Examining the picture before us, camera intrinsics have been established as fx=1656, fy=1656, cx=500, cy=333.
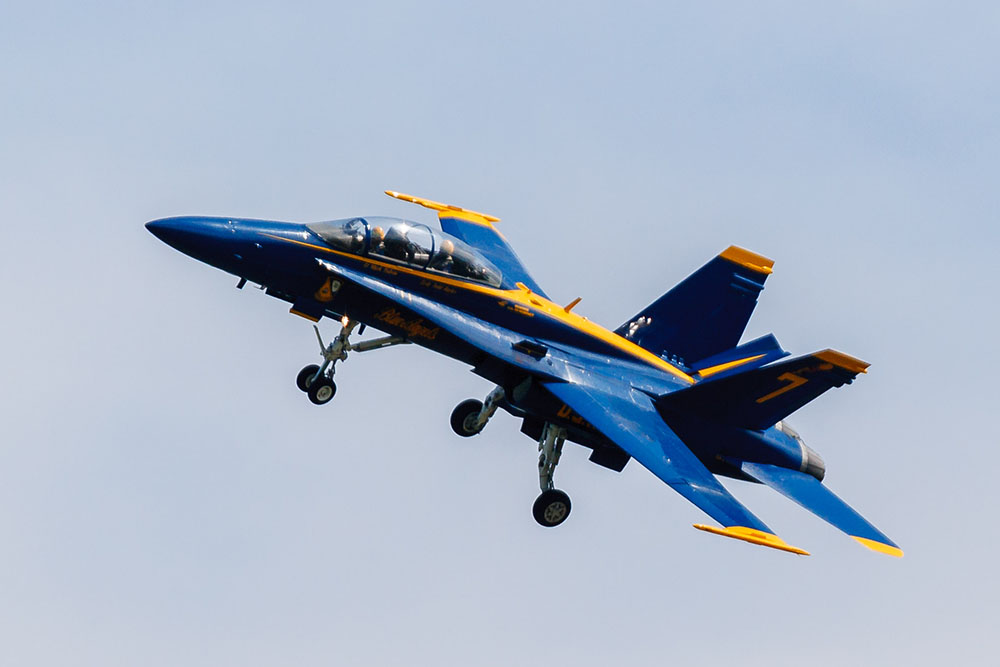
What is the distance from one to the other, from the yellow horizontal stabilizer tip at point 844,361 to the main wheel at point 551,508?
18.7 feet

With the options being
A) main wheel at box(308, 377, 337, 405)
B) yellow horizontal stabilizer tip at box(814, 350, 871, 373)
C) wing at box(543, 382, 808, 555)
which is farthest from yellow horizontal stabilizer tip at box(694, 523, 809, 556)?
main wheel at box(308, 377, 337, 405)

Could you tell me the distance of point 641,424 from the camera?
3041 centimetres

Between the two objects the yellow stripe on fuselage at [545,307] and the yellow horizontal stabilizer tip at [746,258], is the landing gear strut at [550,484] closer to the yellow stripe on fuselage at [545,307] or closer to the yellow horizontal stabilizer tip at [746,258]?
the yellow stripe on fuselage at [545,307]

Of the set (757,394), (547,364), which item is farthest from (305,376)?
(757,394)

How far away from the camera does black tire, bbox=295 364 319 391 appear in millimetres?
31078

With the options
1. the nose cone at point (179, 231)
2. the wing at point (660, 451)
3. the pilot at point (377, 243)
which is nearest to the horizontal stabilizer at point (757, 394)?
the wing at point (660, 451)

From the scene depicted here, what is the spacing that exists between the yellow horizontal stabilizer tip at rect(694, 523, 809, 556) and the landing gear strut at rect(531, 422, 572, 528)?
15.8ft

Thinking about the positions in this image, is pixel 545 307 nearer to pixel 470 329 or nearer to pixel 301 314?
pixel 470 329

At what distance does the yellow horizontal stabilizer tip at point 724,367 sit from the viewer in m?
33.7

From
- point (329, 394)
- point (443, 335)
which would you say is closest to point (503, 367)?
point (443, 335)

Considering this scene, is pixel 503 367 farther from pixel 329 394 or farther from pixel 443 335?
pixel 329 394

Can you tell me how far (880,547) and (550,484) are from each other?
6.27 m

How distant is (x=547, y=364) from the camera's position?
1210 inches

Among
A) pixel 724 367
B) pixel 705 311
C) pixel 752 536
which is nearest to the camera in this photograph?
pixel 752 536
